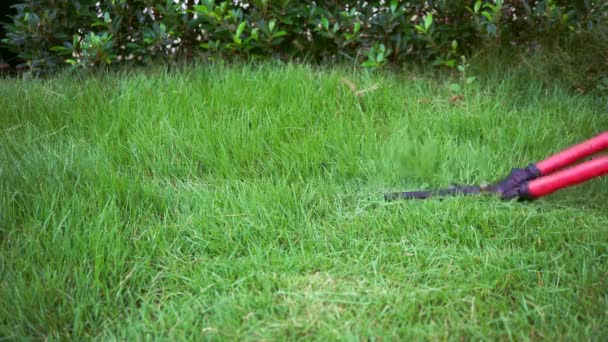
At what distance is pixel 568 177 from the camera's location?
91.6 inches

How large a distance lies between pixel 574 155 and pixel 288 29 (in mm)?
2093

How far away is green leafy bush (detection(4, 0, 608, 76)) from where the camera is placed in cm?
374

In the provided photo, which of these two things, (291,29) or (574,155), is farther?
(291,29)

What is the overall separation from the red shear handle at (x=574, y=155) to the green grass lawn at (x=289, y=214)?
0.61 ft

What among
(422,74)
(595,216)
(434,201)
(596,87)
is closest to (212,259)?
(434,201)

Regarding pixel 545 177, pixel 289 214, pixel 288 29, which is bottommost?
pixel 289 214

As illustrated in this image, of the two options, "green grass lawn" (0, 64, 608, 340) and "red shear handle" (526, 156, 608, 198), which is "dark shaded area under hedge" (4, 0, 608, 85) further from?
"red shear handle" (526, 156, 608, 198)

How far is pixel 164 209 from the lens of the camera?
2570mm

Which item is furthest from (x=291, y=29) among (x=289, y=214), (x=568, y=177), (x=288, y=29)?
(x=568, y=177)

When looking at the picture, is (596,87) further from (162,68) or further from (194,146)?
(162,68)

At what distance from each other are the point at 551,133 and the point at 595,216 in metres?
0.59

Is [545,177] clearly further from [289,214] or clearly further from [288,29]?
[288,29]

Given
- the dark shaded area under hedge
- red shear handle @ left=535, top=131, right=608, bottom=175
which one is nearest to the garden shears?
red shear handle @ left=535, top=131, right=608, bottom=175

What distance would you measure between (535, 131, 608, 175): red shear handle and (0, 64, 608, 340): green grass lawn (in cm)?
19
